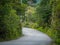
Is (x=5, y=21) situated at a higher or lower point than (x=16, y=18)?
higher

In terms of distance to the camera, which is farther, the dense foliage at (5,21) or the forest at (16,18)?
the dense foliage at (5,21)

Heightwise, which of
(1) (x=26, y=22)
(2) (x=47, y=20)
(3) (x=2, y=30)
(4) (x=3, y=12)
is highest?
(4) (x=3, y=12)

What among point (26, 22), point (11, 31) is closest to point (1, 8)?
point (11, 31)

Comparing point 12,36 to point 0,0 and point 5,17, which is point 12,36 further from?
point 0,0

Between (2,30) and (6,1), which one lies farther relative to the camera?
(2,30)

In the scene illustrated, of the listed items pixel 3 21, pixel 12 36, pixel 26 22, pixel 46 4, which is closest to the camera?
pixel 3 21

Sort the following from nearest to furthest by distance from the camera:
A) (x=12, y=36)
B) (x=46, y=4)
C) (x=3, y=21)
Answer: (x=3, y=21)
(x=12, y=36)
(x=46, y=4)

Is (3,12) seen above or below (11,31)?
above

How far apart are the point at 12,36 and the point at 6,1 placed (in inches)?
207

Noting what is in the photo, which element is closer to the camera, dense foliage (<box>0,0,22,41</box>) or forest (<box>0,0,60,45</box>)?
forest (<box>0,0,60,45</box>)

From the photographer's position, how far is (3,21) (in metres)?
24.0

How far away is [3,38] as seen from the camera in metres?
24.1

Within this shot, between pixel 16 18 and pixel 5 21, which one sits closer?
pixel 5 21

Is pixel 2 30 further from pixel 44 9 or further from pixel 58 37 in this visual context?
pixel 44 9
